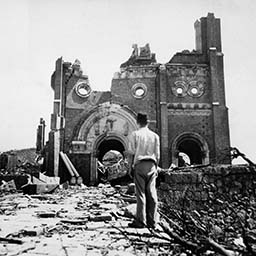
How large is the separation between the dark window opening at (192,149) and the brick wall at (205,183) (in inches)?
704

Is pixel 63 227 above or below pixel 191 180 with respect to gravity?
below

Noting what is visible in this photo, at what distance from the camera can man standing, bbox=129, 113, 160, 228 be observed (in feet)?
15.7

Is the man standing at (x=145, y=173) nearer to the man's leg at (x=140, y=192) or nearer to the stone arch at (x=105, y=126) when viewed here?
the man's leg at (x=140, y=192)

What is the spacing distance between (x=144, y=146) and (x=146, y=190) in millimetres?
702

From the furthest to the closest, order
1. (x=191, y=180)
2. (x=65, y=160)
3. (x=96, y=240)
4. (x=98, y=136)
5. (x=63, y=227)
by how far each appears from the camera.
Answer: (x=98, y=136), (x=65, y=160), (x=191, y=180), (x=63, y=227), (x=96, y=240)

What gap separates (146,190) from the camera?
195 inches

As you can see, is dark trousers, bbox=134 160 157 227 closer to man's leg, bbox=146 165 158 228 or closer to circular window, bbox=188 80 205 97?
man's leg, bbox=146 165 158 228

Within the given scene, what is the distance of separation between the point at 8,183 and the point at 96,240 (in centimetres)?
1057

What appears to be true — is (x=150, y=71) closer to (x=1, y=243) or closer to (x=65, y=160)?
(x=65, y=160)

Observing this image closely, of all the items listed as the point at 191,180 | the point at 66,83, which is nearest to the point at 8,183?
the point at 191,180

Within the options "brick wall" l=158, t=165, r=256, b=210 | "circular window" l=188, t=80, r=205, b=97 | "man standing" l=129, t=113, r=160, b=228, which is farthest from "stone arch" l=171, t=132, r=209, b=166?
"man standing" l=129, t=113, r=160, b=228

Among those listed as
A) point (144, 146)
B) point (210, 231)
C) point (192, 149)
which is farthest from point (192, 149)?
point (210, 231)

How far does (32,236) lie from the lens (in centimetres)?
A: 403

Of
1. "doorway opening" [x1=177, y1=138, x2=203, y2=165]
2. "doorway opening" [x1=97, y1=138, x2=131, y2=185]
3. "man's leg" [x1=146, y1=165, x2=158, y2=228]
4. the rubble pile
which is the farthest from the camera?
"doorway opening" [x1=177, y1=138, x2=203, y2=165]
